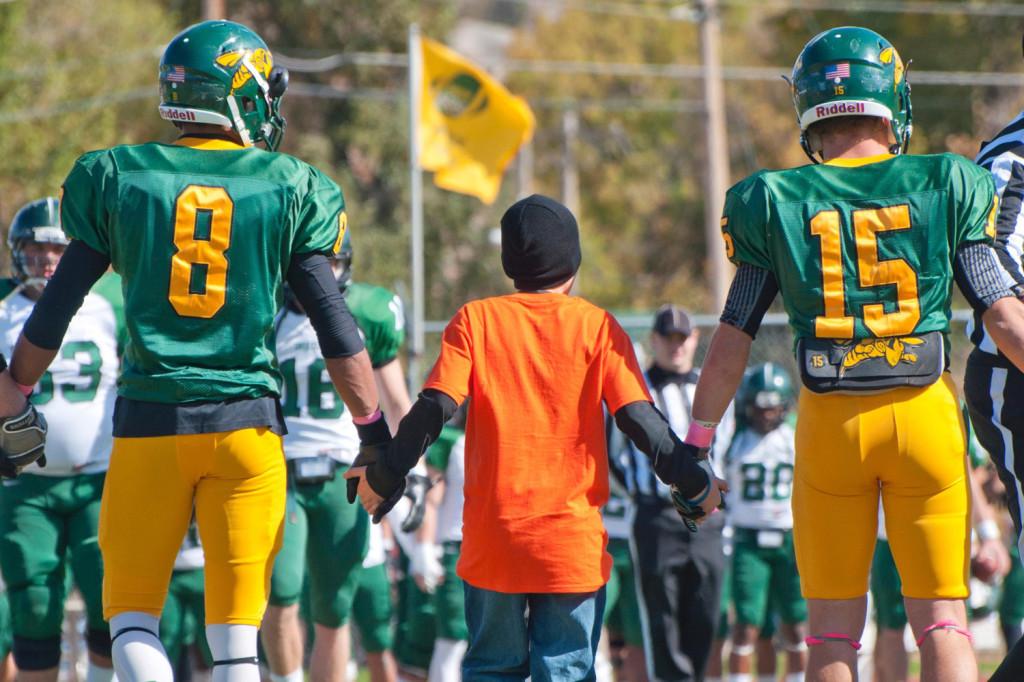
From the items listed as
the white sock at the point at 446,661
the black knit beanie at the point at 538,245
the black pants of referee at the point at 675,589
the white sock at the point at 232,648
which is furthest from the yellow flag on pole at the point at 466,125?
the white sock at the point at 232,648

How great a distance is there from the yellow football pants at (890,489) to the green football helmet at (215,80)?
191 centimetres

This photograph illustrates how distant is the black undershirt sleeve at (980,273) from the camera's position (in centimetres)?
427

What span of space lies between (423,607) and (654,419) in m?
3.87

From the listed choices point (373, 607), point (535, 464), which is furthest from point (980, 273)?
point (373, 607)

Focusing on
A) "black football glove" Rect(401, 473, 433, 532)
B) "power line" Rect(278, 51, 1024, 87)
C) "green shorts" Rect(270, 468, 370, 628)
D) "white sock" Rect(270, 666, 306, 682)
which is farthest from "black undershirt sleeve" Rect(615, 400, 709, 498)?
"power line" Rect(278, 51, 1024, 87)

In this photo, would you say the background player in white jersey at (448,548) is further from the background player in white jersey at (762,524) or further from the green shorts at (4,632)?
the green shorts at (4,632)

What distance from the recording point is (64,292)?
4.21 metres

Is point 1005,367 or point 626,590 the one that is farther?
point 626,590

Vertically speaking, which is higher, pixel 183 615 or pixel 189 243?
pixel 189 243

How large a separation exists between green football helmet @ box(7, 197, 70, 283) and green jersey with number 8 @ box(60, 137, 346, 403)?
1.94m

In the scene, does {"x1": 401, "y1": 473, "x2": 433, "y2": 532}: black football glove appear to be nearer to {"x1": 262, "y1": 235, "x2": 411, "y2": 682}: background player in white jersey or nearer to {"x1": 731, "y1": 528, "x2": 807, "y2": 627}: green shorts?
{"x1": 262, "y1": 235, "x2": 411, "y2": 682}: background player in white jersey

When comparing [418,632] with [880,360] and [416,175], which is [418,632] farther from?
[416,175]

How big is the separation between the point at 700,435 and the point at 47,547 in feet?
8.90

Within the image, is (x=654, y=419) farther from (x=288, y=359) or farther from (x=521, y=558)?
(x=288, y=359)
